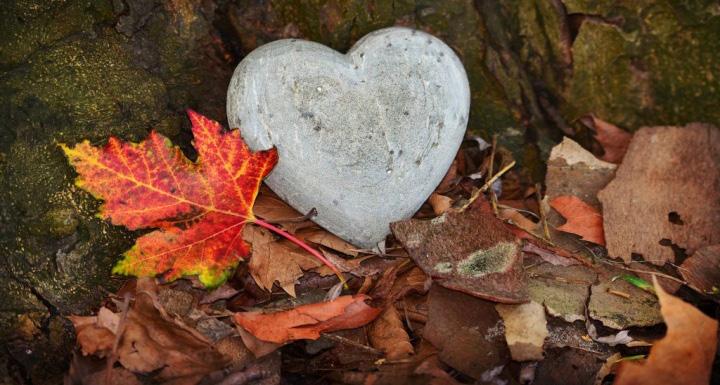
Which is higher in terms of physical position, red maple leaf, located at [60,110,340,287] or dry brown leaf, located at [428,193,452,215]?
red maple leaf, located at [60,110,340,287]

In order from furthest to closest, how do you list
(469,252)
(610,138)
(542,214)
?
1. (610,138)
2. (542,214)
3. (469,252)

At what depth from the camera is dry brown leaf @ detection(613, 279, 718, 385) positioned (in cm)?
172

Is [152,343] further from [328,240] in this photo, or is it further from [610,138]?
[610,138]

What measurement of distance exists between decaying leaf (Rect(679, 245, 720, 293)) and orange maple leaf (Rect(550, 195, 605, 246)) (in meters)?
0.28

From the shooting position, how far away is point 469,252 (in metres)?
2.13

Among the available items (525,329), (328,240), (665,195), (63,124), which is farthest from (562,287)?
(63,124)

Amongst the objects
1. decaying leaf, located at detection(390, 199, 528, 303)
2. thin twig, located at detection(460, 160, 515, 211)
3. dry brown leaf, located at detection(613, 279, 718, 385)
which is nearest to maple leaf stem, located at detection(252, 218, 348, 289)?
decaying leaf, located at detection(390, 199, 528, 303)

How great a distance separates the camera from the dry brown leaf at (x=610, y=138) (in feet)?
8.30

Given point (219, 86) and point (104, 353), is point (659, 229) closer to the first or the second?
point (219, 86)

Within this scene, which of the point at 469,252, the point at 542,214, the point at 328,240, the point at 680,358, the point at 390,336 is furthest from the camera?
the point at 542,214

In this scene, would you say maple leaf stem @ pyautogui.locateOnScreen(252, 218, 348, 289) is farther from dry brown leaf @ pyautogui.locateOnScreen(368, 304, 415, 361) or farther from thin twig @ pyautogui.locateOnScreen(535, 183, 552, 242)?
thin twig @ pyautogui.locateOnScreen(535, 183, 552, 242)

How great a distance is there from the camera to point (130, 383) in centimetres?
183

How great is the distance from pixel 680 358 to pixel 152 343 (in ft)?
4.69

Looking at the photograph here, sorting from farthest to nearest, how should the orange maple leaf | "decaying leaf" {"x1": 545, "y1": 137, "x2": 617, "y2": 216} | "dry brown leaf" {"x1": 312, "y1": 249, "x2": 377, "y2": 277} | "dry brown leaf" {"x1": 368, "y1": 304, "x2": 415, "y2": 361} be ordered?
"decaying leaf" {"x1": 545, "y1": 137, "x2": 617, "y2": 216}
the orange maple leaf
"dry brown leaf" {"x1": 312, "y1": 249, "x2": 377, "y2": 277}
"dry brown leaf" {"x1": 368, "y1": 304, "x2": 415, "y2": 361}
